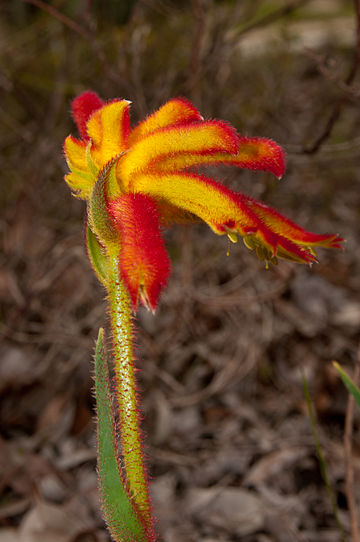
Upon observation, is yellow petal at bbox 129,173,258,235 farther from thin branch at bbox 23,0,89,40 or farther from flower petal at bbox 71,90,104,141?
thin branch at bbox 23,0,89,40

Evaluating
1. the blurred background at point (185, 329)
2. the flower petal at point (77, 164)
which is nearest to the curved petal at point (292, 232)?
the flower petal at point (77, 164)

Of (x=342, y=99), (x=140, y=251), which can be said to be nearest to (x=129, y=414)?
(x=140, y=251)

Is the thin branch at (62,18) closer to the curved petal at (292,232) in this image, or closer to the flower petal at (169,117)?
the flower petal at (169,117)

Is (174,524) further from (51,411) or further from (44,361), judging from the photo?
(44,361)

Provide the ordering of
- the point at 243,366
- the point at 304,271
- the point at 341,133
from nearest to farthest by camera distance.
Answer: the point at 243,366 < the point at 304,271 < the point at 341,133

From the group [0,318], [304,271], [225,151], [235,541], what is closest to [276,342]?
[304,271]

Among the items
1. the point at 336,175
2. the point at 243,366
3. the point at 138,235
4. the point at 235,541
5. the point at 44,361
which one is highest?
the point at 138,235

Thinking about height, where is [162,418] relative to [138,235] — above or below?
below
